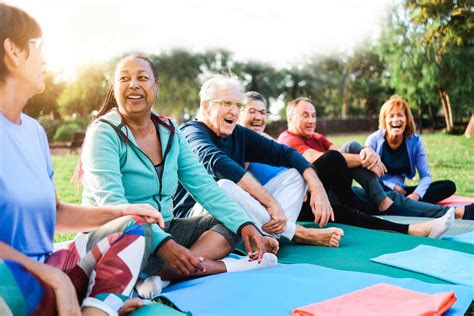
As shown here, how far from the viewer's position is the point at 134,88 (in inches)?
109

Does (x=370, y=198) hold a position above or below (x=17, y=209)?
below

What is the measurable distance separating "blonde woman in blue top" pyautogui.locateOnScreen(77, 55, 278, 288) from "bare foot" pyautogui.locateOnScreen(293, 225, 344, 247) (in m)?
0.65

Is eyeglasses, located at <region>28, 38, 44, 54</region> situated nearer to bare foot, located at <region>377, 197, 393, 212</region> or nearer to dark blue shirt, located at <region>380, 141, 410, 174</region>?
bare foot, located at <region>377, 197, 393, 212</region>

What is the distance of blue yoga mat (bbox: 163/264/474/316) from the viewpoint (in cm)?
238

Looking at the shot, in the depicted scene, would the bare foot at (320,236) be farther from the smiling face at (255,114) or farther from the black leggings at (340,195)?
the smiling face at (255,114)

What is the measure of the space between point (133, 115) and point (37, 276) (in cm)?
135

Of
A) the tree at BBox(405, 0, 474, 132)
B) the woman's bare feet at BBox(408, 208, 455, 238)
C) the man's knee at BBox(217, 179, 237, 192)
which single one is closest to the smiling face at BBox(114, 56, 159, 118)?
the man's knee at BBox(217, 179, 237, 192)

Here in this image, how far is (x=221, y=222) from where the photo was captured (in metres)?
2.95

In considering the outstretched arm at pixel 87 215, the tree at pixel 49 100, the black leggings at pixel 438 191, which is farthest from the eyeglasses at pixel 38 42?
the tree at pixel 49 100

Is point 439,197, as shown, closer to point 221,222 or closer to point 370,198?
point 370,198

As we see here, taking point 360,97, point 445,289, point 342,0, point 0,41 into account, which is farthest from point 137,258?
point 360,97

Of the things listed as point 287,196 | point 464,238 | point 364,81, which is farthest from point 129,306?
point 364,81

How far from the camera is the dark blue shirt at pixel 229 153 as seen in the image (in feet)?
11.4

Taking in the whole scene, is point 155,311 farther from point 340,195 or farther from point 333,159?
point 340,195
